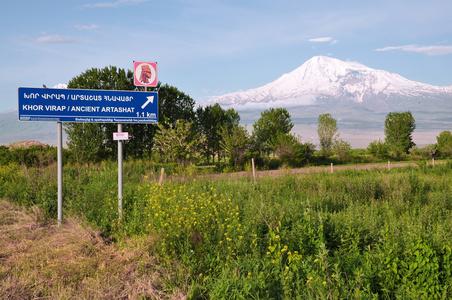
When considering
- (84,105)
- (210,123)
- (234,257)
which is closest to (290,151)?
(210,123)

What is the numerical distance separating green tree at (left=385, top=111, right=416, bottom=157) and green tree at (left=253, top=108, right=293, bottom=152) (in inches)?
837

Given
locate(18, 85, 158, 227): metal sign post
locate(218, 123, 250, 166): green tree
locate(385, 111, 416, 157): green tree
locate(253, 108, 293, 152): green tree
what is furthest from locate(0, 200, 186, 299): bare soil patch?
locate(385, 111, 416, 157): green tree

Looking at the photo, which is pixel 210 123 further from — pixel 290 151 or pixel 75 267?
pixel 75 267

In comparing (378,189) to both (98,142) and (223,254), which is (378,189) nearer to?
(223,254)

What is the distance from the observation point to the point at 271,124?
45719 mm

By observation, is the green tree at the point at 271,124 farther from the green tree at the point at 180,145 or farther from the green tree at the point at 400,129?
the green tree at the point at 400,129

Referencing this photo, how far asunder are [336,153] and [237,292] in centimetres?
4259

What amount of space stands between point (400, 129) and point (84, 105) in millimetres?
57263

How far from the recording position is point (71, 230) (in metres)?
7.35

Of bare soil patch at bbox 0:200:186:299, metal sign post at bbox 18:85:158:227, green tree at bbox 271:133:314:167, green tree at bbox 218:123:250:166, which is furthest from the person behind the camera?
green tree at bbox 271:133:314:167

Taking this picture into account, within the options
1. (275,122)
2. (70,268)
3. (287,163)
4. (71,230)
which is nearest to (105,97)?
(71,230)

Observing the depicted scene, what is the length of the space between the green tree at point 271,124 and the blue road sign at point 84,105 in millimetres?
35160

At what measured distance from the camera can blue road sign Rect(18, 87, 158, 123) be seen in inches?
346

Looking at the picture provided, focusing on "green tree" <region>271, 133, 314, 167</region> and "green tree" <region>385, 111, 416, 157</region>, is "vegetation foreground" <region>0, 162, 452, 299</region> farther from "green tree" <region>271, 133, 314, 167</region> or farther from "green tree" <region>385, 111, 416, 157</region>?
"green tree" <region>385, 111, 416, 157</region>
